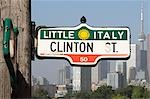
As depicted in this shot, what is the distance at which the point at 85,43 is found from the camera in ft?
11.5

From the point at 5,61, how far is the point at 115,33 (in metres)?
0.87

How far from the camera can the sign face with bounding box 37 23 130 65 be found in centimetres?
350

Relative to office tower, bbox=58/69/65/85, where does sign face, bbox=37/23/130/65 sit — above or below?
above

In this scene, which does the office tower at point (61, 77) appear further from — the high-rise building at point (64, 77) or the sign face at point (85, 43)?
the sign face at point (85, 43)

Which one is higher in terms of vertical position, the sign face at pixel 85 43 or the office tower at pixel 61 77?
the sign face at pixel 85 43

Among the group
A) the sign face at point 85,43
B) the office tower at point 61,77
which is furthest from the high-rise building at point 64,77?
the sign face at point 85,43

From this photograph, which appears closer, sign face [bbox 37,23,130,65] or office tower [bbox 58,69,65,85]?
sign face [bbox 37,23,130,65]

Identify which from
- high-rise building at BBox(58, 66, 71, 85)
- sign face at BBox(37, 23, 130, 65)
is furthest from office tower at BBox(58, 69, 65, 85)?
sign face at BBox(37, 23, 130, 65)

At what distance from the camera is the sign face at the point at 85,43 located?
350 centimetres

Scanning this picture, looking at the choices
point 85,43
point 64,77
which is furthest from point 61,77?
point 85,43

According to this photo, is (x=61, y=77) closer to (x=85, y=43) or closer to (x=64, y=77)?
(x=64, y=77)

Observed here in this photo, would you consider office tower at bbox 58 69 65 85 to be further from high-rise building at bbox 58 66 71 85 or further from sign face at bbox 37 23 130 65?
sign face at bbox 37 23 130 65

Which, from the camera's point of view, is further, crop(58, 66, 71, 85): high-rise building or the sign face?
crop(58, 66, 71, 85): high-rise building

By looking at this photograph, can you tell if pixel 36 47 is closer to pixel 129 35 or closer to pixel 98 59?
pixel 98 59
